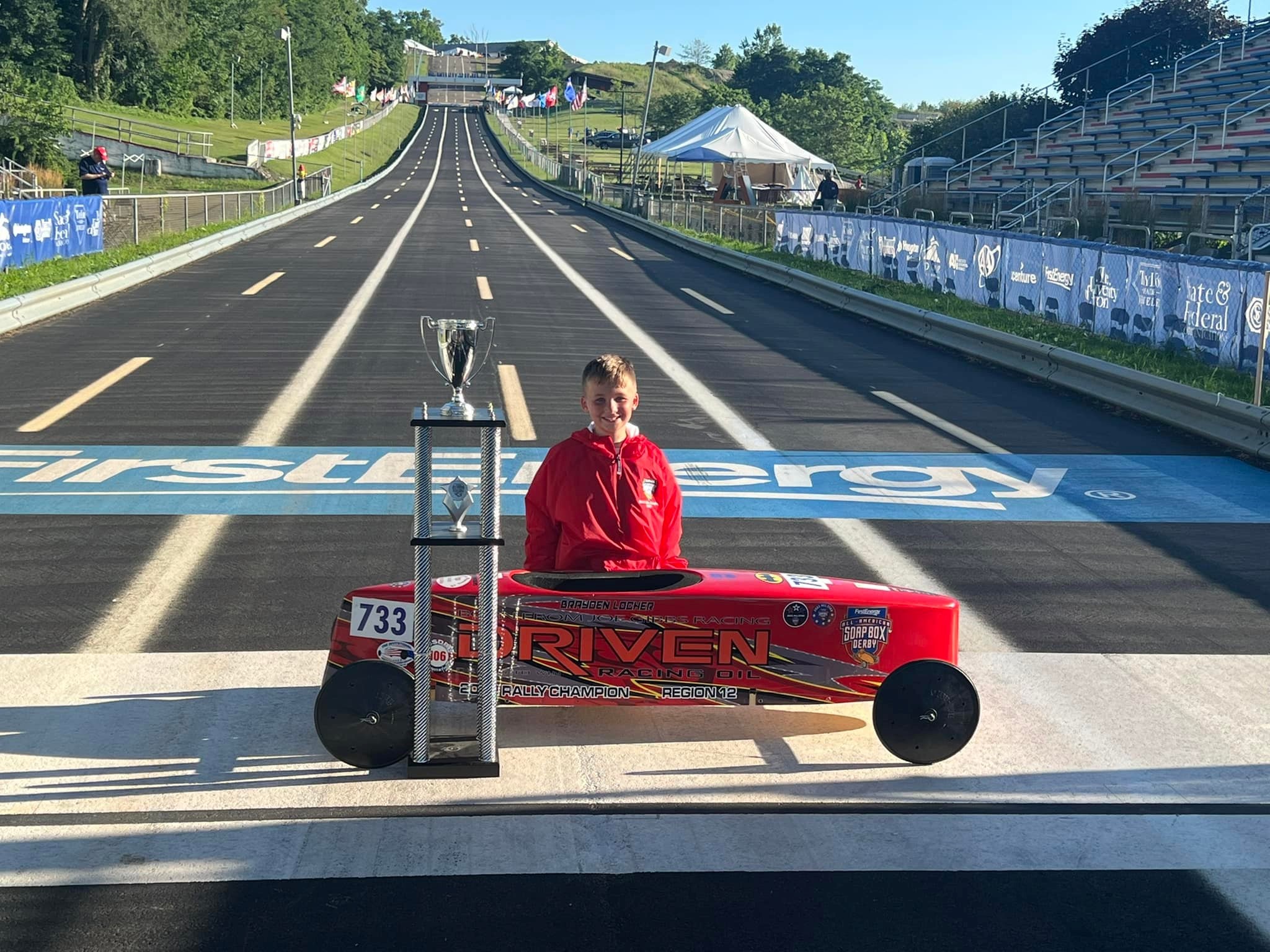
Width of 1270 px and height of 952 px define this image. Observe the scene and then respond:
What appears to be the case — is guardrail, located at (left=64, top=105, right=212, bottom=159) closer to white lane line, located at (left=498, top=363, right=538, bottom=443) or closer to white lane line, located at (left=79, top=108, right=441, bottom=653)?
white lane line, located at (left=498, top=363, right=538, bottom=443)

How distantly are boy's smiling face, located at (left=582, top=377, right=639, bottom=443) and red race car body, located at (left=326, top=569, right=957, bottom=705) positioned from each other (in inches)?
24.0

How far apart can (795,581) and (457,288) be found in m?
19.9

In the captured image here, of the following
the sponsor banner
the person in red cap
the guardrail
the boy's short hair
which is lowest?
the boy's short hair

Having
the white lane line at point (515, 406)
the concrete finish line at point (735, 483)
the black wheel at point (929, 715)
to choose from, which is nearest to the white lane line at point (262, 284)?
the white lane line at point (515, 406)

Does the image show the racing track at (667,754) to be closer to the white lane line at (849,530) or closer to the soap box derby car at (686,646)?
the white lane line at (849,530)

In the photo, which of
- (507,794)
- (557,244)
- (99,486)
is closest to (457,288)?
(557,244)

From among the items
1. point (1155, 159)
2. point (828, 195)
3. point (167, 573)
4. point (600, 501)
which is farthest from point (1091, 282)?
point (828, 195)

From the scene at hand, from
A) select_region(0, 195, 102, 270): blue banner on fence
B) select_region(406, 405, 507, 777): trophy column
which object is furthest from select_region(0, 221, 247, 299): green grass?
select_region(406, 405, 507, 777): trophy column

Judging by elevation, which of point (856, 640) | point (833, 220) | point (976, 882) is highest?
point (833, 220)

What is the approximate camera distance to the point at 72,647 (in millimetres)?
6629

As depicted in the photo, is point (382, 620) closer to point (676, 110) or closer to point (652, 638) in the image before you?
point (652, 638)

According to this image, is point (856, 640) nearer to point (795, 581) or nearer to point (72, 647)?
point (795, 581)

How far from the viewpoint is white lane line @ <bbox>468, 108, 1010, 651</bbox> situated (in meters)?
7.20

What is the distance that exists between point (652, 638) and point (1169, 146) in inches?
1428
